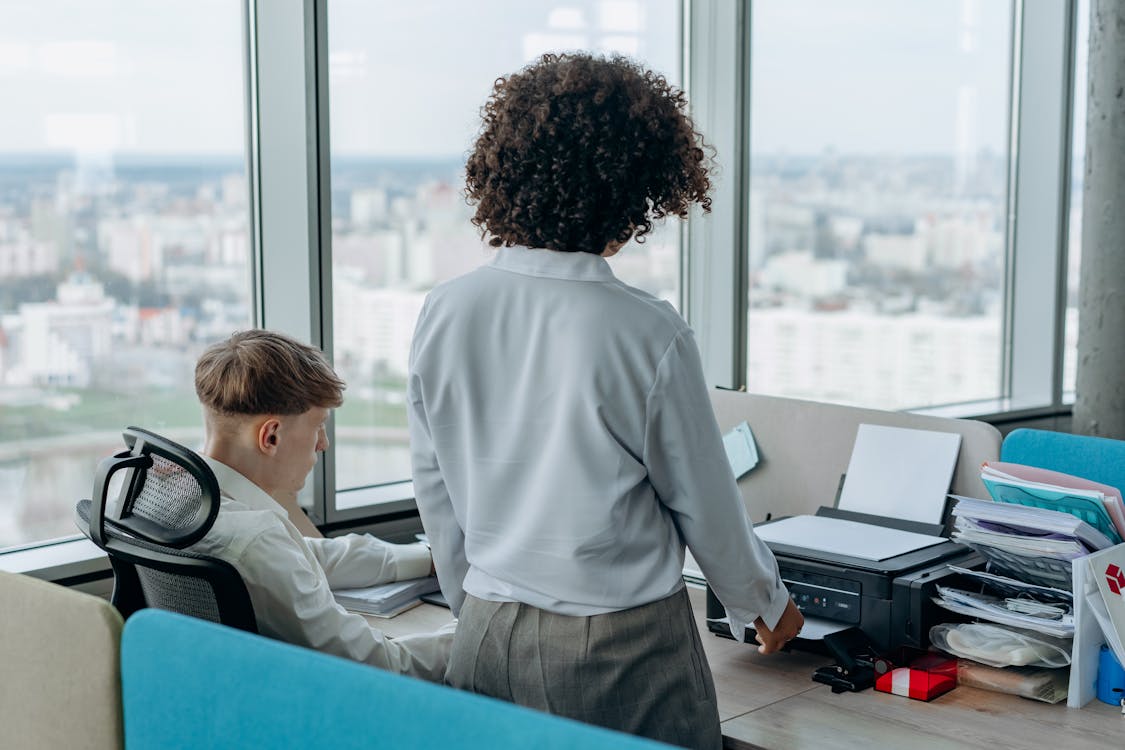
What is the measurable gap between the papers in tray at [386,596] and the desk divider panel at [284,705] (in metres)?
0.77

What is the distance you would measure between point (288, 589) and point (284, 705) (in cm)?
41

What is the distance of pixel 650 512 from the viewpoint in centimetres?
146

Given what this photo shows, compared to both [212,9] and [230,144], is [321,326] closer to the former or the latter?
[230,144]

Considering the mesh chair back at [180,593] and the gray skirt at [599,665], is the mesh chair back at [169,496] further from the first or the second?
the gray skirt at [599,665]

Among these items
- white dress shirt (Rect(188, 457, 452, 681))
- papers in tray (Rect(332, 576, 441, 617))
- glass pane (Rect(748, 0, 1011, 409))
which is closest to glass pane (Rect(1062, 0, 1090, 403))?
glass pane (Rect(748, 0, 1011, 409))

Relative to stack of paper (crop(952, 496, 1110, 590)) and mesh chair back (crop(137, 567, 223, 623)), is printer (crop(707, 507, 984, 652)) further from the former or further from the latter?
mesh chair back (crop(137, 567, 223, 623))

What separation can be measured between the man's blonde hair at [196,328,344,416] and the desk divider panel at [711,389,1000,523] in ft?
3.34

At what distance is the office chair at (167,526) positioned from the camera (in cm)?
154

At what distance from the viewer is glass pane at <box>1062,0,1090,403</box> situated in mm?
4250

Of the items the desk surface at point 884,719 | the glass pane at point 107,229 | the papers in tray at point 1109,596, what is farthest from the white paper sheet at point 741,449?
the glass pane at point 107,229

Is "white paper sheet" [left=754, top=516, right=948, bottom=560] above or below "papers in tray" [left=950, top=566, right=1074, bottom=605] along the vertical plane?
above

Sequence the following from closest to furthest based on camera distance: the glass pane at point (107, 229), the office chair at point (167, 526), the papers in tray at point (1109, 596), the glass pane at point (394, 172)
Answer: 1. the office chair at point (167, 526)
2. the papers in tray at point (1109, 596)
3. the glass pane at point (107, 229)
4. the glass pane at point (394, 172)

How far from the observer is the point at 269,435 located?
5.95 feet

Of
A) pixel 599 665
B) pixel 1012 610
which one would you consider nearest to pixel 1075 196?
pixel 1012 610
